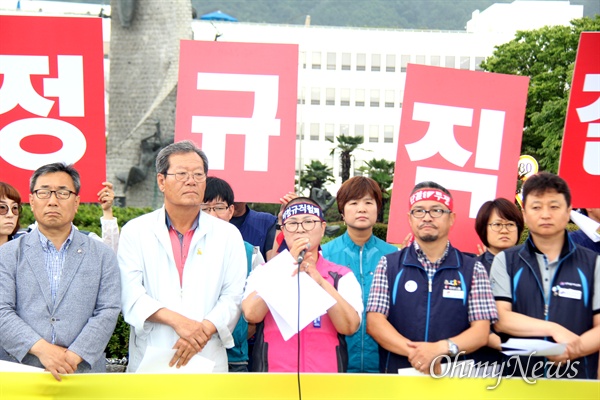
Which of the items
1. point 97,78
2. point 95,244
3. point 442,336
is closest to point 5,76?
point 97,78

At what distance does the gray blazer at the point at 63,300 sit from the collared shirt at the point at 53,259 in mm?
27

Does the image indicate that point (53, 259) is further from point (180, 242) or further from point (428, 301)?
point (428, 301)

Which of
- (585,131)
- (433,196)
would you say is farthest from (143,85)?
(433,196)

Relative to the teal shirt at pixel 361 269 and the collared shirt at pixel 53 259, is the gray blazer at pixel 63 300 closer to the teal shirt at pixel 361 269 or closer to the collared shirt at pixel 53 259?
the collared shirt at pixel 53 259

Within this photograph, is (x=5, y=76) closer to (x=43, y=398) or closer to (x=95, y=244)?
(x=95, y=244)

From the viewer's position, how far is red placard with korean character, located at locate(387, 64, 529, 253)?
5355mm

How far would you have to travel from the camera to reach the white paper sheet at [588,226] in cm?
497

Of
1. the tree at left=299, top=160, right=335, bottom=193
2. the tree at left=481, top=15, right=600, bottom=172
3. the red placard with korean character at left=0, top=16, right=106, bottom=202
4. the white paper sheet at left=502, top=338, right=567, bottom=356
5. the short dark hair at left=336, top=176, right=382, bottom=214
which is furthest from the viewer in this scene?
the tree at left=299, top=160, right=335, bottom=193

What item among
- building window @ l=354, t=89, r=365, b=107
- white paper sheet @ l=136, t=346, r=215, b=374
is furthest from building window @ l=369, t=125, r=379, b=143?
white paper sheet @ l=136, t=346, r=215, b=374

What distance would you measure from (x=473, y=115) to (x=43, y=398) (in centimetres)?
328

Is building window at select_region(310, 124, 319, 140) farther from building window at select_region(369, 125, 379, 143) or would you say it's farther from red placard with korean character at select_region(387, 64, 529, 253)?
red placard with korean character at select_region(387, 64, 529, 253)

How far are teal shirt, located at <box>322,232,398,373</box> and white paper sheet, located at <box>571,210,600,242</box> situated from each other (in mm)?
1161

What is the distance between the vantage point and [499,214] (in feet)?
16.3

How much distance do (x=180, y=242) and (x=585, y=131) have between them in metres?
2.63
